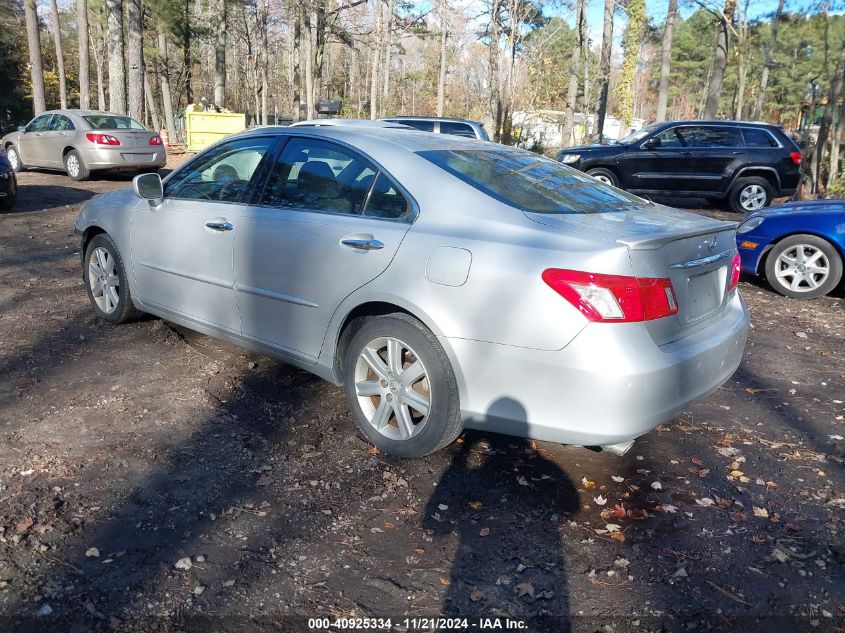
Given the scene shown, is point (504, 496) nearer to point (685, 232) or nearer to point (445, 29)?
point (685, 232)

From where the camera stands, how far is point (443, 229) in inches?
132

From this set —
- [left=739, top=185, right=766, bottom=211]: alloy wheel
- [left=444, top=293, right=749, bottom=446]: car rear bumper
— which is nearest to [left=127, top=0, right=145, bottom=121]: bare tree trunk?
[left=739, top=185, right=766, bottom=211]: alloy wheel

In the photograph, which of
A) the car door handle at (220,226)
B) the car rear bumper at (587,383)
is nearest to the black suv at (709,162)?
the car door handle at (220,226)

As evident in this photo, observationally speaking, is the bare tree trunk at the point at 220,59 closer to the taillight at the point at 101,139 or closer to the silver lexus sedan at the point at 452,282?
the taillight at the point at 101,139

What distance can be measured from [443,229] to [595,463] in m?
1.48

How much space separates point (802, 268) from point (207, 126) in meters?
18.3

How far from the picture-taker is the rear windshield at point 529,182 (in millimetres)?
3498

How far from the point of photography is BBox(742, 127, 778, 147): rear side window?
540 inches

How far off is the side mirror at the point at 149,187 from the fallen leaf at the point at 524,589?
3.56 metres

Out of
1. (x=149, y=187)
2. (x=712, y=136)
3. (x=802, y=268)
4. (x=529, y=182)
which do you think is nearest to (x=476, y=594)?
(x=529, y=182)

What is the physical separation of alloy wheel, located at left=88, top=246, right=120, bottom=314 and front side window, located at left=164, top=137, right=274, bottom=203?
93 centimetres

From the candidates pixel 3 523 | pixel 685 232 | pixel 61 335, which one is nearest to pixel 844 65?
pixel 685 232

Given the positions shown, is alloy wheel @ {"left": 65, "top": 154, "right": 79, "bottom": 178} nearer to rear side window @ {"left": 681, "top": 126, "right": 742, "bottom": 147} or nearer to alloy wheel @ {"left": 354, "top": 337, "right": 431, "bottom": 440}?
rear side window @ {"left": 681, "top": 126, "right": 742, "bottom": 147}

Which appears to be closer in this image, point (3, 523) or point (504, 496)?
point (3, 523)
